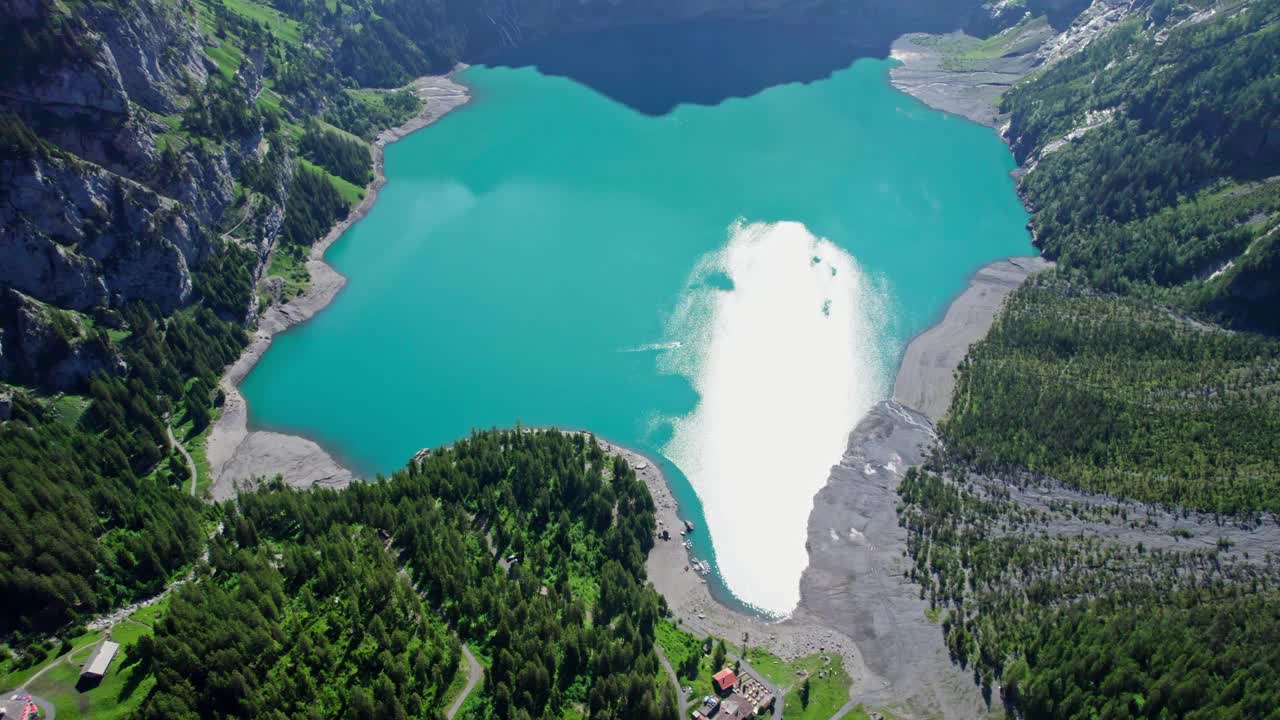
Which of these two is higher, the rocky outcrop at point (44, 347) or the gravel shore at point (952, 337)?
the gravel shore at point (952, 337)

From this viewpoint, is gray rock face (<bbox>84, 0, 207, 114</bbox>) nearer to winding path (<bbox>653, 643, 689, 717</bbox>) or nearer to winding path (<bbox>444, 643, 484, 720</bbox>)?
winding path (<bbox>444, 643, 484, 720</bbox>)

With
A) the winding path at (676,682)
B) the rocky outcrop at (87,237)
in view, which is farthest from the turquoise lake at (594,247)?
the rocky outcrop at (87,237)

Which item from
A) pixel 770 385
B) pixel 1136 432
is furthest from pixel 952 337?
pixel 1136 432

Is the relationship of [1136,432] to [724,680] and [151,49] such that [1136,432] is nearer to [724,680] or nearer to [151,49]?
[724,680]

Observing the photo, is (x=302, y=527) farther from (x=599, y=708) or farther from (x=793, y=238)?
(x=793, y=238)

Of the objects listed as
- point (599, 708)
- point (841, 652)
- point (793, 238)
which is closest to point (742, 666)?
point (841, 652)

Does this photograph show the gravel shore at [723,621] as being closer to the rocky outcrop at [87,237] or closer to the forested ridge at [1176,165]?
the forested ridge at [1176,165]
